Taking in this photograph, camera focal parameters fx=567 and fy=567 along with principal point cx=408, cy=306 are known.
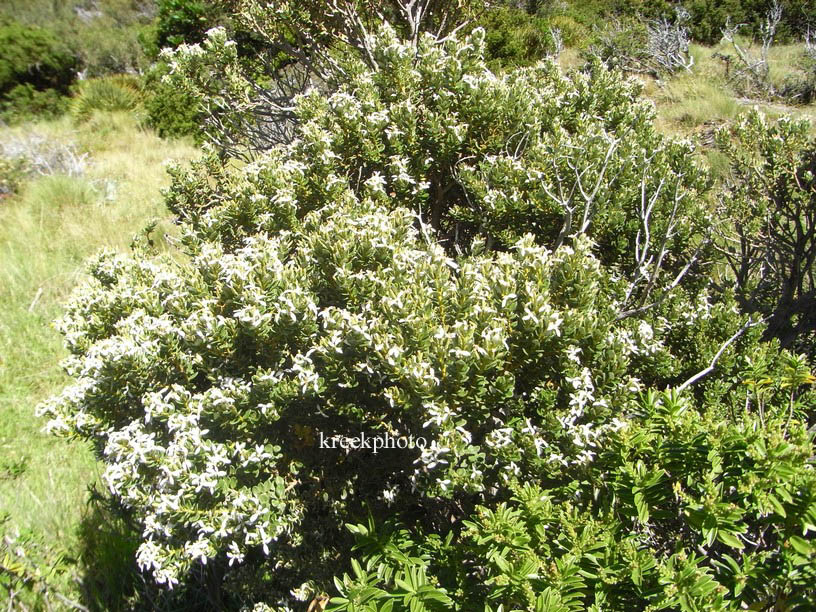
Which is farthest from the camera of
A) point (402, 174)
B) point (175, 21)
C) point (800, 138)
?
point (175, 21)

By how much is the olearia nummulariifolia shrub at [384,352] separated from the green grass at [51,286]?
3.71 ft

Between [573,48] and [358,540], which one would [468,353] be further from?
[573,48]

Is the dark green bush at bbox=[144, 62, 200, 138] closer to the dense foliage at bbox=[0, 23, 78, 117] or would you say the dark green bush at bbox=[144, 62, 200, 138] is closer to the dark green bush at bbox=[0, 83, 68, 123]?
the dark green bush at bbox=[0, 83, 68, 123]

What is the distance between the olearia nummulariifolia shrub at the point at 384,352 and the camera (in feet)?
6.52

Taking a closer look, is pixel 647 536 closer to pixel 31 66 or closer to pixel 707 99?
pixel 707 99

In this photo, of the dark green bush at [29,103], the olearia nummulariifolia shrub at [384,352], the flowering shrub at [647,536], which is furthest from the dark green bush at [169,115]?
the flowering shrub at [647,536]

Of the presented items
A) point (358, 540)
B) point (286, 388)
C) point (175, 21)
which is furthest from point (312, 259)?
point (175, 21)

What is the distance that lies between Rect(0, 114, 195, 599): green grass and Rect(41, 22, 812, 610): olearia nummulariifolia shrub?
1.13m

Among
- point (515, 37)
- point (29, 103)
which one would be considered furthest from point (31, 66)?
point (515, 37)

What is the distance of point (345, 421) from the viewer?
2467 mm

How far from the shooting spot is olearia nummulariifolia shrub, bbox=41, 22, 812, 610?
1988 millimetres

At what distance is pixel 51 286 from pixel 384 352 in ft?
17.5

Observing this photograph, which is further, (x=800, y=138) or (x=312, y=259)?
(x=800, y=138)

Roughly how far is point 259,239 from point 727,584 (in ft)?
A: 6.94
